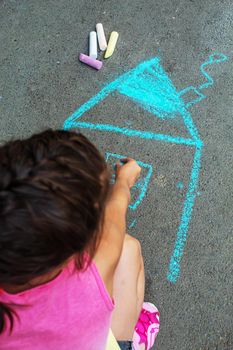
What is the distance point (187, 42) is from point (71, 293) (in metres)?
1.62

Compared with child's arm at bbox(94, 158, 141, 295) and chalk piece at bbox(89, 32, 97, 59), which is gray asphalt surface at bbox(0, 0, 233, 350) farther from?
child's arm at bbox(94, 158, 141, 295)

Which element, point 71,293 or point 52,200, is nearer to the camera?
point 52,200

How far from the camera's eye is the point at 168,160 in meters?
1.97

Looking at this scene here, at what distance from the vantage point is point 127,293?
4.65ft

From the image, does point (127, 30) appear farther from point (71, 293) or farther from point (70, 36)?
point (71, 293)

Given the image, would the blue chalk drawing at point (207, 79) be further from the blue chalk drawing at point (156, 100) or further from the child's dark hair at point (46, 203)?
the child's dark hair at point (46, 203)

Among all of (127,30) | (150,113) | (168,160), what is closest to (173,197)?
(168,160)

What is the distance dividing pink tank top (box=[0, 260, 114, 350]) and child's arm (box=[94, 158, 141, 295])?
0.09m

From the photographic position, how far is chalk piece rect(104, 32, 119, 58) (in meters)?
2.20

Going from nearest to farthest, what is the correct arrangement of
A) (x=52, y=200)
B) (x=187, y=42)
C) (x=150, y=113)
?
(x=52, y=200) < (x=150, y=113) < (x=187, y=42)

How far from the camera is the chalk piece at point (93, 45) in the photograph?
7.19 ft

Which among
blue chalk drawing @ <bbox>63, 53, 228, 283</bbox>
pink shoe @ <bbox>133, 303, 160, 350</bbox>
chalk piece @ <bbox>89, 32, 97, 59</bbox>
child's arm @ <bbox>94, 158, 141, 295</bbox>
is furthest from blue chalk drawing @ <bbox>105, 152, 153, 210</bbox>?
chalk piece @ <bbox>89, 32, 97, 59</bbox>

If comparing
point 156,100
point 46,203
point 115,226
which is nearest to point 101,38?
point 156,100

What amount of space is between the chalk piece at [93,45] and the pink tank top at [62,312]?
1402 mm
